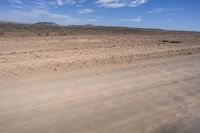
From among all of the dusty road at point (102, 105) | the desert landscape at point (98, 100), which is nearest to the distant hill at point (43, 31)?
the desert landscape at point (98, 100)

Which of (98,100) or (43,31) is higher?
(43,31)

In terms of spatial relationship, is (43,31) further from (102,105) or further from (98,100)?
(102,105)

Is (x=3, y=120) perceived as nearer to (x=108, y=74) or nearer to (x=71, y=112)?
(x=71, y=112)

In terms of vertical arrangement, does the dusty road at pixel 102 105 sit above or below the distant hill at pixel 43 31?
below

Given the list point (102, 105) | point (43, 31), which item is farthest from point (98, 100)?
point (43, 31)

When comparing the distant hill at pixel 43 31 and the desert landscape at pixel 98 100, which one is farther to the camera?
the distant hill at pixel 43 31

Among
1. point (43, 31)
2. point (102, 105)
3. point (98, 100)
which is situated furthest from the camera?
point (43, 31)

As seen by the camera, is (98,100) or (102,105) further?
(98,100)

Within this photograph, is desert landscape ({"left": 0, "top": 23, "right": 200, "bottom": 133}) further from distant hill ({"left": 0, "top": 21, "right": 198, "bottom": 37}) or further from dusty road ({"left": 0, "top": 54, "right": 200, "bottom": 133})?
distant hill ({"left": 0, "top": 21, "right": 198, "bottom": 37})

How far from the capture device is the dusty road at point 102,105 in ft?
14.7

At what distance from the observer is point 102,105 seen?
216 inches

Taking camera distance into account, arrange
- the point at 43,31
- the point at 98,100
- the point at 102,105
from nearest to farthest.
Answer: the point at 102,105, the point at 98,100, the point at 43,31

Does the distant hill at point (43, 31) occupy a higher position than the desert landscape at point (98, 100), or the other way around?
the distant hill at point (43, 31)

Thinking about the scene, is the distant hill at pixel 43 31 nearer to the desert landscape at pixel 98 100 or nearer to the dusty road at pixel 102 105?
the desert landscape at pixel 98 100
